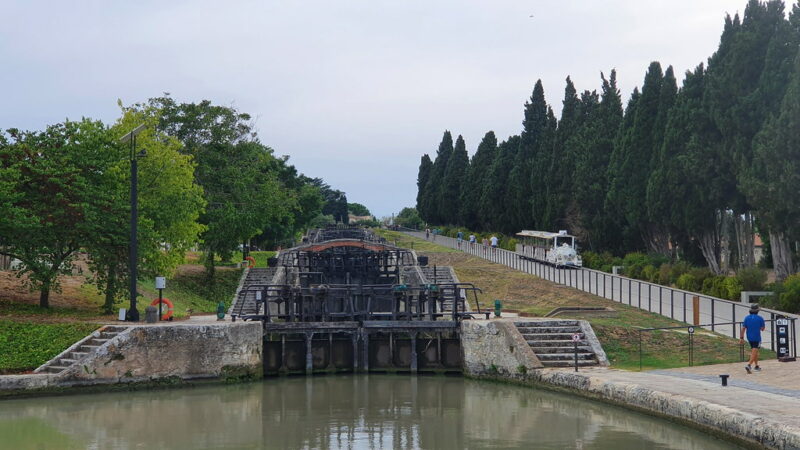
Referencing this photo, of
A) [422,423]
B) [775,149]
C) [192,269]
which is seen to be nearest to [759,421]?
[422,423]

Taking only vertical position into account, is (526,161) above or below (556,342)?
above

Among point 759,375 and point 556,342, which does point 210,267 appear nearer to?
point 556,342

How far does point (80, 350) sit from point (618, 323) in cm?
1780

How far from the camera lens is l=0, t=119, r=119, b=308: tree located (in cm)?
3266

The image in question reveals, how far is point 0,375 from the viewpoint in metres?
27.2

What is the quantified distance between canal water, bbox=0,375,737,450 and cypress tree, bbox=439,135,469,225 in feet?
266

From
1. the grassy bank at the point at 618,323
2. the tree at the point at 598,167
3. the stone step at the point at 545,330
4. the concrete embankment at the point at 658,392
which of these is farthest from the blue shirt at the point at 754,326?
the tree at the point at 598,167

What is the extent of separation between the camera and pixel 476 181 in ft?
328

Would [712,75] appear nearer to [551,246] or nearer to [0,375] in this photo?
[551,246]

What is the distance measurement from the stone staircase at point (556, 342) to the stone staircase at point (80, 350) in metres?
12.9

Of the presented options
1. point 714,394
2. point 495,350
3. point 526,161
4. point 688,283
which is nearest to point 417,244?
point 526,161

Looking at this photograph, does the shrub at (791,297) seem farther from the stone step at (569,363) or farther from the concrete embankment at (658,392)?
the concrete embankment at (658,392)

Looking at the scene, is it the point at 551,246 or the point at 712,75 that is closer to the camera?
the point at 712,75

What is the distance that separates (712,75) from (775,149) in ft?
28.2
